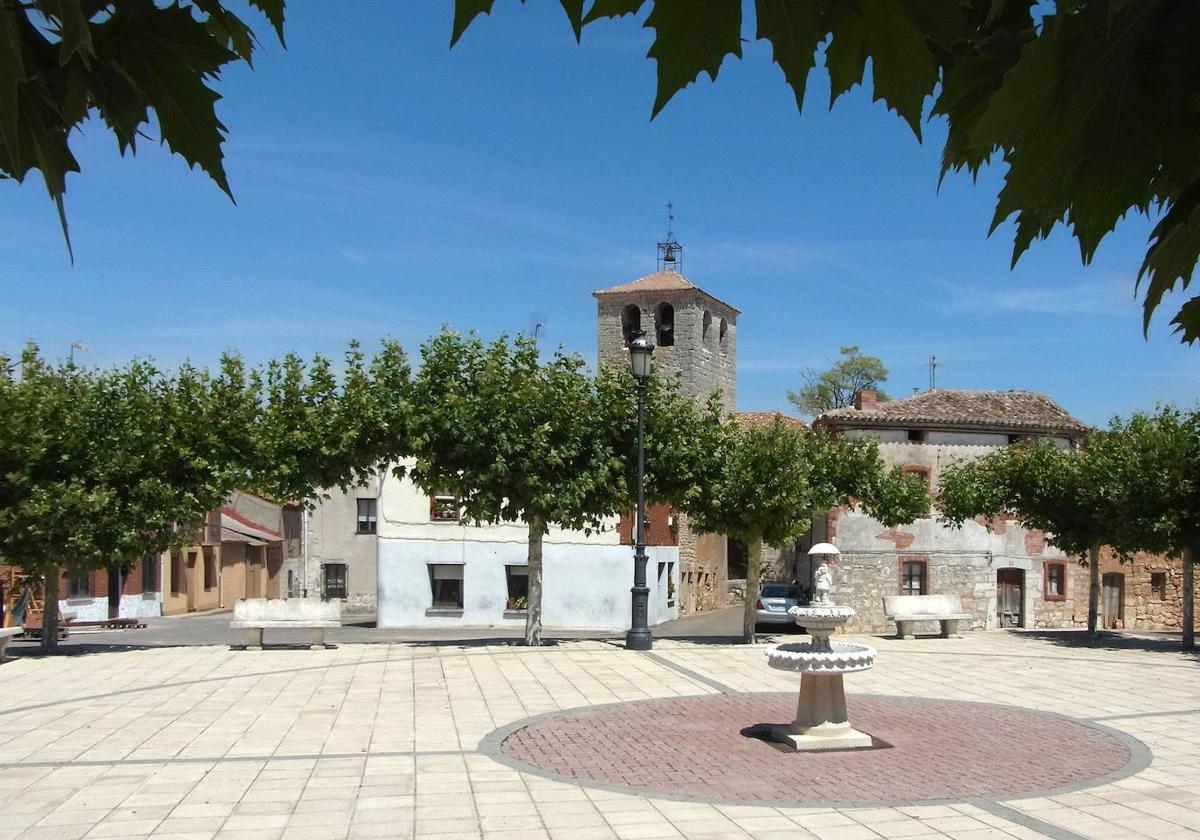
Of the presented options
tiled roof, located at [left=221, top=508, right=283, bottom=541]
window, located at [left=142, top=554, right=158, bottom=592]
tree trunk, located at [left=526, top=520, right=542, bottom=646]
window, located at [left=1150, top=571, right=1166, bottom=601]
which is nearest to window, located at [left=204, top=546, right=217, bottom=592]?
tiled roof, located at [left=221, top=508, right=283, bottom=541]

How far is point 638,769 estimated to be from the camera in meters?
8.93

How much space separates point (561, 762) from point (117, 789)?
3.51 m

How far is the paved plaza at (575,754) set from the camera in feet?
23.9

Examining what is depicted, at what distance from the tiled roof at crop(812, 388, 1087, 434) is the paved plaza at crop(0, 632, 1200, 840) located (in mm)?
19404

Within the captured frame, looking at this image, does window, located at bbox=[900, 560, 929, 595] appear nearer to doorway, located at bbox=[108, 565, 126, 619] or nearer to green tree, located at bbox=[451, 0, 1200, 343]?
doorway, located at bbox=[108, 565, 126, 619]

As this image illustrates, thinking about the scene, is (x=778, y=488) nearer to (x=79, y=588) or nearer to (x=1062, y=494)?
(x=1062, y=494)

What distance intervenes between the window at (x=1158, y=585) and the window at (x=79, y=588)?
117ft

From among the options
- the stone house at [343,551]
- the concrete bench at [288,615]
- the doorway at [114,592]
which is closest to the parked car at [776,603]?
the concrete bench at [288,615]

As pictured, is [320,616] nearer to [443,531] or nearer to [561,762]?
[561,762]

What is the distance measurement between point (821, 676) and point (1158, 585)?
29.1m

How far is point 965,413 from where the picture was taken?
118 ft

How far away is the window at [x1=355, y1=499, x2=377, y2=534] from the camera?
4069 centimetres

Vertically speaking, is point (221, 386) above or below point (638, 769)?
above

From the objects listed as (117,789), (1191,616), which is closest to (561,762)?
(117,789)
